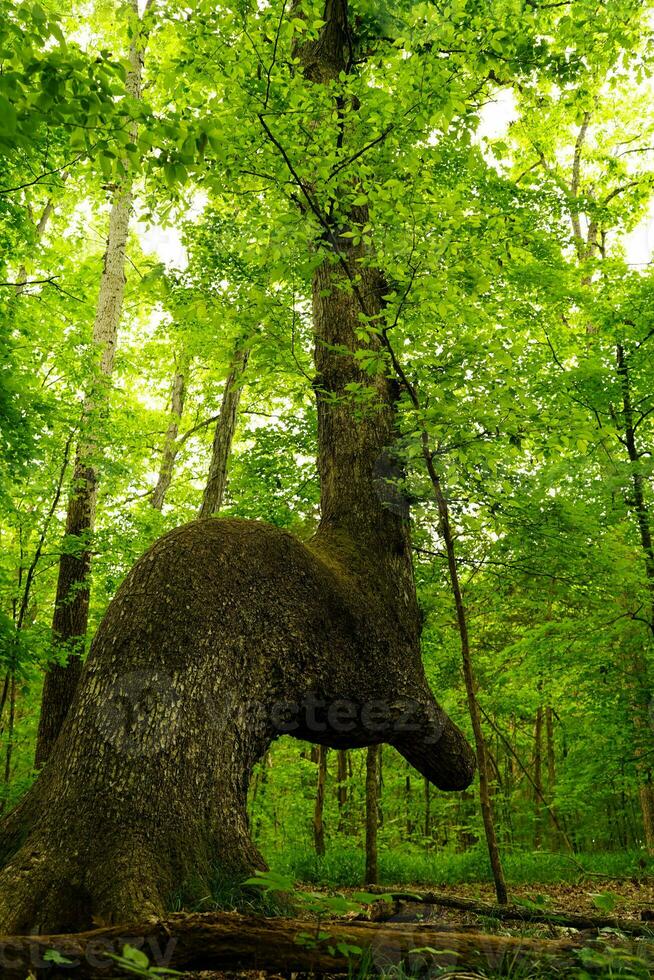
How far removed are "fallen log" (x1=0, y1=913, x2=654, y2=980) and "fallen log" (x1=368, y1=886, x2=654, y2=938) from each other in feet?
1.26

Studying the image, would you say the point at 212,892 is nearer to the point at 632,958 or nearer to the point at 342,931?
the point at 342,931

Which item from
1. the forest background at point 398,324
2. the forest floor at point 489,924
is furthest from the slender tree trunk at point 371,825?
the forest floor at point 489,924

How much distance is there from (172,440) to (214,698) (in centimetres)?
1347

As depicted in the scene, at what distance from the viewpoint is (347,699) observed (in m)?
4.18

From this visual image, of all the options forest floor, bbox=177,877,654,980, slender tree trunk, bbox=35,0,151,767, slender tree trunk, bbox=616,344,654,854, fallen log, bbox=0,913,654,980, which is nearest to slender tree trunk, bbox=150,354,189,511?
slender tree trunk, bbox=35,0,151,767

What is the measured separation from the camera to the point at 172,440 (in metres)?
16.1

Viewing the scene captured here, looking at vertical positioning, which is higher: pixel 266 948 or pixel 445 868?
pixel 266 948

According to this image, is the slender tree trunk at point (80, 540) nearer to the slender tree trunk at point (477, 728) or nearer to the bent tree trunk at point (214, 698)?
the bent tree trunk at point (214, 698)

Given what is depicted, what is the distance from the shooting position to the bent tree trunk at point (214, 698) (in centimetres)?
266

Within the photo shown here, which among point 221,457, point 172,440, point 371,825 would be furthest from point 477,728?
point 172,440

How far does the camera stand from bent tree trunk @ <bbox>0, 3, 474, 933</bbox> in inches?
105

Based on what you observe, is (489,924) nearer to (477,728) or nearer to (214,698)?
(477,728)

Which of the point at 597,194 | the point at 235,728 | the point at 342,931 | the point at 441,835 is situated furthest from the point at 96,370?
the point at 441,835

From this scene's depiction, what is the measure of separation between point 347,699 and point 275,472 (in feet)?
15.7
